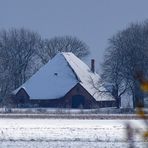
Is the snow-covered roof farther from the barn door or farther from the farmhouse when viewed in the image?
the barn door

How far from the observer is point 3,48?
96.6 meters

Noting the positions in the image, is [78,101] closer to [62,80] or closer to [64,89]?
[64,89]

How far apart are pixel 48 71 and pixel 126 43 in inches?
515

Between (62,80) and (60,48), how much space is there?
24631mm

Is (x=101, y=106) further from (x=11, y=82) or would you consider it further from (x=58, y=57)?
(x=11, y=82)

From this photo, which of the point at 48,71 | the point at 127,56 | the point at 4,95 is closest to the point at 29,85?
the point at 48,71

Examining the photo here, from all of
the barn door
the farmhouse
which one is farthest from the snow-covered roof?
the barn door

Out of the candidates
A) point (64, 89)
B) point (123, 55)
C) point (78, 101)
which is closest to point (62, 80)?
point (64, 89)

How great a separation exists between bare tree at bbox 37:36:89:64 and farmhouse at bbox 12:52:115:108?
18.4 metres

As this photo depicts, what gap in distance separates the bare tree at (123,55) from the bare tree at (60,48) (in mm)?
24470

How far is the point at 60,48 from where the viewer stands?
9812 cm

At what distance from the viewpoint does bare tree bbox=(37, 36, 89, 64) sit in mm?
97000

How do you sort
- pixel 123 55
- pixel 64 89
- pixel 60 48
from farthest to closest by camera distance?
pixel 60 48
pixel 64 89
pixel 123 55

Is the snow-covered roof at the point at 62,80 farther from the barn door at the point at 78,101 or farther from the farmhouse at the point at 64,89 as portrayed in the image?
the barn door at the point at 78,101
